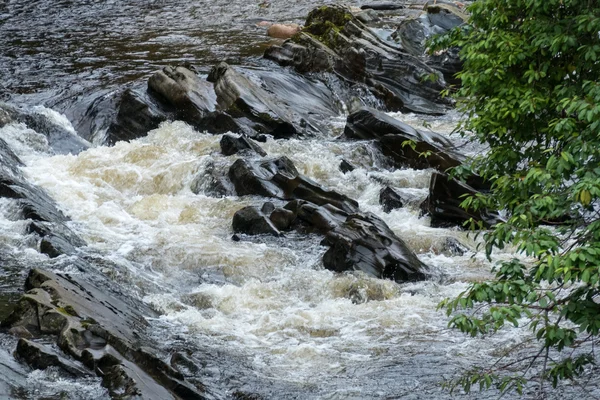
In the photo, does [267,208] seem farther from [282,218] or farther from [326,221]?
[326,221]

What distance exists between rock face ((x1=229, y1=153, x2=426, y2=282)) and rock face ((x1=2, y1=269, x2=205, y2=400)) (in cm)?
416

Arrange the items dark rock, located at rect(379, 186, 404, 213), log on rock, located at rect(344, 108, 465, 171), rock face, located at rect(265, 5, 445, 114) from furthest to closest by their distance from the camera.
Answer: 1. rock face, located at rect(265, 5, 445, 114)
2. log on rock, located at rect(344, 108, 465, 171)
3. dark rock, located at rect(379, 186, 404, 213)

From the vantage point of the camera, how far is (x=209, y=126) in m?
20.5

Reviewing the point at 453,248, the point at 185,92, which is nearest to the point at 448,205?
the point at 453,248

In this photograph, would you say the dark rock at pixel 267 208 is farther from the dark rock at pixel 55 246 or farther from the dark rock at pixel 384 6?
the dark rock at pixel 384 6

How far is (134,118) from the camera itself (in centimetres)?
2061

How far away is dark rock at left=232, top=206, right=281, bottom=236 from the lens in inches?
622

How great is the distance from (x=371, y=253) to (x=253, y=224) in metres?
2.66

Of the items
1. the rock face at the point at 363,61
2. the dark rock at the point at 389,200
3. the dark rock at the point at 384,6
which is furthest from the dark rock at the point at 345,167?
the dark rock at the point at 384,6

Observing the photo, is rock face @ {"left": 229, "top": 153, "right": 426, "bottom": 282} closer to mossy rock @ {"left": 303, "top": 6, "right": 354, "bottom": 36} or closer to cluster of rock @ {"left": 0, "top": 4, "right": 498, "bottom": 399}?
cluster of rock @ {"left": 0, "top": 4, "right": 498, "bottom": 399}

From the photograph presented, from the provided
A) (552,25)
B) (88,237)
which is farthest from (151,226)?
(552,25)

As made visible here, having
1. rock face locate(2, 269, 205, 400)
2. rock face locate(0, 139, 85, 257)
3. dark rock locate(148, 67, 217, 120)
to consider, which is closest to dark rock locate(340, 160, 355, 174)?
dark rock locate(148, 67, 217, 120)

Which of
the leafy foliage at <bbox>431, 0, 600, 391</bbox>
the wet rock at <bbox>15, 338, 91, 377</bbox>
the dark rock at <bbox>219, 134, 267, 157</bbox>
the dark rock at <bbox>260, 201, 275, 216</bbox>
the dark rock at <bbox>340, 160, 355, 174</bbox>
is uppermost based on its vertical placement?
the leafy foliage at <bbox>431, 0, 600, 391</bbox>

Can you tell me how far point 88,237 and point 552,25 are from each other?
32.1 feet
